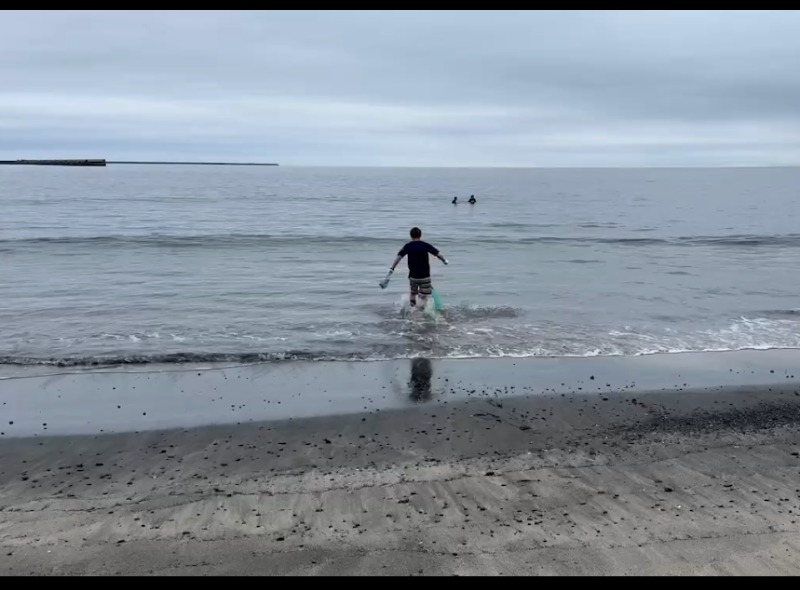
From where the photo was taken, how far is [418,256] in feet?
47.7

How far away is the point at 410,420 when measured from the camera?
8.66 metres

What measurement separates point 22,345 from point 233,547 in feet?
30.2

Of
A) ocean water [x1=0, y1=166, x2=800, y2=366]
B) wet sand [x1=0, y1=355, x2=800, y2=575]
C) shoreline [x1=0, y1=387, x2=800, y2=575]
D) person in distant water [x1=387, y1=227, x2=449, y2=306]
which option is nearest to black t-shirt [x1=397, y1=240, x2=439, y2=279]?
person in distant water [x1=387, y1=227, x2=449, y2=306]

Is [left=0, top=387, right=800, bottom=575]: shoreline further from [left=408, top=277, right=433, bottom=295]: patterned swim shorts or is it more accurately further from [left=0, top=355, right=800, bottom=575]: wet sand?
[left=408, top=277, right=433, bottom=295]: patterned swim shorts

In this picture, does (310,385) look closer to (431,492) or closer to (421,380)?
(421,380)

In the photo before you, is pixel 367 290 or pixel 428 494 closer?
pixel 428 494

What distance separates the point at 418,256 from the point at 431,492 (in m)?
8.47

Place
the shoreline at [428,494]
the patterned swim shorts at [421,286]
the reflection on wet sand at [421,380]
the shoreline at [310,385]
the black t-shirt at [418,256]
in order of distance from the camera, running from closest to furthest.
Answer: the shoreline at [428,494] < the shoreline at [310,385] < the reflection on wet sand at [421,380] < the black t-shirt at [418,256] < the patterned swim shorts at [421,286]

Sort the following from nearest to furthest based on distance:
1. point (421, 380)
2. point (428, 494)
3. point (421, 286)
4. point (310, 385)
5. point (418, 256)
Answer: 1. point (428, 494)
2. point (310, 385)
3. point (421, 380)
4. point (418, 256)
5. point (421, 286)

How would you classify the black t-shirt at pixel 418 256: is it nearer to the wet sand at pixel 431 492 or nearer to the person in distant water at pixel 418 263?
the person in distant water at pixel 418 263

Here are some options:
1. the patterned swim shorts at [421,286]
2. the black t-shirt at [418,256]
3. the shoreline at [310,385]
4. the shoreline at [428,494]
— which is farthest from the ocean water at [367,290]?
the shoreline at [428,494]

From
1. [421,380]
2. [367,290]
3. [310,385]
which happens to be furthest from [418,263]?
[310,385]

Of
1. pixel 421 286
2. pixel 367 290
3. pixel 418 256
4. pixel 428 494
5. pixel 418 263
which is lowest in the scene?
pixel 428 494

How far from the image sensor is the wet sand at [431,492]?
5.34 metres
